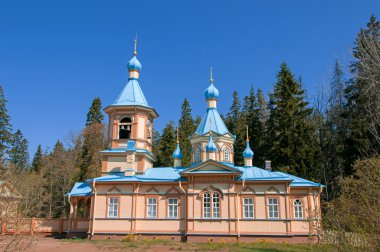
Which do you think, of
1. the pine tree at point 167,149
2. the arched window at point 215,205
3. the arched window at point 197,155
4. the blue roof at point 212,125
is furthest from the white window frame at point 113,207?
the pine tree at point 167,149

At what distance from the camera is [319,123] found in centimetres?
3478

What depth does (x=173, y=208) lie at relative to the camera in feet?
70.7

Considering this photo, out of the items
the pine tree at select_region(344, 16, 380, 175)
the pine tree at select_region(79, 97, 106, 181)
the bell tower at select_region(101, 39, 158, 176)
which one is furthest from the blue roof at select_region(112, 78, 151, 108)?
the pine tree at select_region(344, 16, 380, 175)

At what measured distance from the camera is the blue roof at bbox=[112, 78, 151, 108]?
24250 mm

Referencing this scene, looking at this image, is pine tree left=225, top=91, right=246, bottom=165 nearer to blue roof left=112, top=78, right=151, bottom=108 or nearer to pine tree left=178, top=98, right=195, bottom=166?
pine tree left=178, top=98, right=195, bottom=166

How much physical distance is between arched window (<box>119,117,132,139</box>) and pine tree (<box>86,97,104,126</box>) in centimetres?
2190

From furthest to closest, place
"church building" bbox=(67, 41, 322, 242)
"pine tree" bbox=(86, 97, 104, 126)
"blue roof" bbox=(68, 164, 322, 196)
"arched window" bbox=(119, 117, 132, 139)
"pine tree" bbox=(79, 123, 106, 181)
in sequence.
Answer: "pine tree" bbox=(86, 97, 104, 126) → "pine tree" bbox=(79, 123, 106, 181) → "arched window" bbox=(119, 117, 132, 139) → "blue roof" bbox=(68, 164, 322, 196) → "church building" bbox=(67, 41, 322, 242)

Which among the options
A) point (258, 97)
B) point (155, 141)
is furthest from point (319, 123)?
point (155, 141)

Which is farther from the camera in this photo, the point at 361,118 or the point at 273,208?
the point at 361,118

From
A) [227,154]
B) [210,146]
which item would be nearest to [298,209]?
[227,154]

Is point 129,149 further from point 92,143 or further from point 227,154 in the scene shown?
point 92,143

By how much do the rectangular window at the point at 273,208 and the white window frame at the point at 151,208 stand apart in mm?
6679

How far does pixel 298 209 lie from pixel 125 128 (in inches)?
473

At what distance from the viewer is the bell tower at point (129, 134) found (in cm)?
2319
